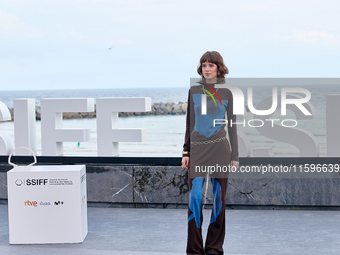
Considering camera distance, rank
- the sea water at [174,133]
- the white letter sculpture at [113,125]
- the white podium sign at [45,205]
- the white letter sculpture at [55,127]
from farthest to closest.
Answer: the white letter sculpture at [55,127] → the white letter sculpture at [113,125] → the sea water at [174,133] → the white podium sign at [45,205]

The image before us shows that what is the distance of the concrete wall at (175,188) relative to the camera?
596 centimetres

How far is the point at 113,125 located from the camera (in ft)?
21.1

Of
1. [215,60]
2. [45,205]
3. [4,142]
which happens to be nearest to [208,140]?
[215,60]

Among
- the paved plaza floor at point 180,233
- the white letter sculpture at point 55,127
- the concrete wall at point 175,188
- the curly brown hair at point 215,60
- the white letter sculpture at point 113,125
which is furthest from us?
the white letter sculpture at point 55,127

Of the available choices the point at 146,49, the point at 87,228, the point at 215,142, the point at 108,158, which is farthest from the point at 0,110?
the point at 146,49

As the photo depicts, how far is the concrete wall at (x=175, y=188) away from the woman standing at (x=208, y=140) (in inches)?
86.4

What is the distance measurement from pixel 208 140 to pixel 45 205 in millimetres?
1717

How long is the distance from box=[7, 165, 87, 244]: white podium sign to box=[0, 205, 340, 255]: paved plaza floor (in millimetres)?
107

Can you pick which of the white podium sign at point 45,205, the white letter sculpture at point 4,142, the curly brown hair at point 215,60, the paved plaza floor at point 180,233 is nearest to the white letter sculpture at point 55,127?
the white letter sculpture at point 4,142

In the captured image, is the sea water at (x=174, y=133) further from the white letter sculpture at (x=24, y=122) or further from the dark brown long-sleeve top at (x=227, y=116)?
the white letter sculpture at (x=24, y=122)

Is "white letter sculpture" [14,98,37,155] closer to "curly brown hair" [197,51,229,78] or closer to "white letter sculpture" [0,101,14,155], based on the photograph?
"white letter sculpture" [0,101,14,155]

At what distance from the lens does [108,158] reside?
6.34 m

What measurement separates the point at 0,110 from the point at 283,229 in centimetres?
378

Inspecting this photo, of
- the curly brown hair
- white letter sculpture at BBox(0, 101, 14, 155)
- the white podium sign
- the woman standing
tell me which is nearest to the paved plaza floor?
the white podium sign
